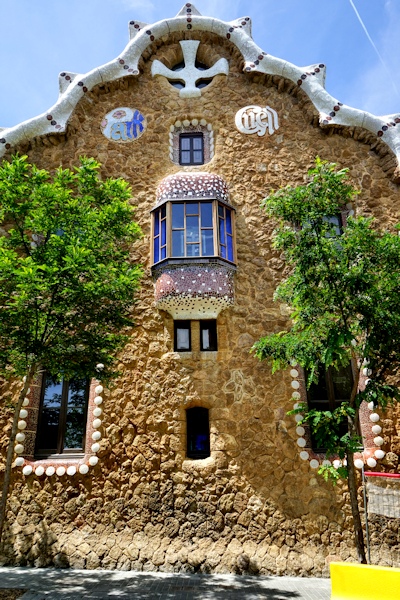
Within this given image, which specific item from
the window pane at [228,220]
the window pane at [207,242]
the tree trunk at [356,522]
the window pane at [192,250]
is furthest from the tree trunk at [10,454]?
the window pane at [228,220]

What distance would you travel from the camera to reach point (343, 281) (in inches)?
213

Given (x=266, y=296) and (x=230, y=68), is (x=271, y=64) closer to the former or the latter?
(x=230, y=68)

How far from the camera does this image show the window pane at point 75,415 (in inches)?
307

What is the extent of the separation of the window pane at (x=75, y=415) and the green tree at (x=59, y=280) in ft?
6.27

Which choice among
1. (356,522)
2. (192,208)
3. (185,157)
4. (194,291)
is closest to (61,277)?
(194,291)

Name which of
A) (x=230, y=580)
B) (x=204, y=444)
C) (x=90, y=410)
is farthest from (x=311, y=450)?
(x=90, y=410)

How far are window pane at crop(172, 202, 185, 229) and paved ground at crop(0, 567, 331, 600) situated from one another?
5920 millimetres

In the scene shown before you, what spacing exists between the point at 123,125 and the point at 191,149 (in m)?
1.61

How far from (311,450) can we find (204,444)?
1.84 m

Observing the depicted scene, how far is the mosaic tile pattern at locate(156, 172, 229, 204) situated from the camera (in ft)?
28.1

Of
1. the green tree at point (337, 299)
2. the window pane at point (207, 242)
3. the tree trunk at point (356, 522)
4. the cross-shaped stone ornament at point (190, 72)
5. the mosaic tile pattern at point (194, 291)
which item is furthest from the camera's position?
the cross-shaped stone ornament at point (190, 72)

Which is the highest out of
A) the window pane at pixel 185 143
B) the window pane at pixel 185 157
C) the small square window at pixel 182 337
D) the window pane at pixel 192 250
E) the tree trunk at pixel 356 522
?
the window pane at pixel 185 143

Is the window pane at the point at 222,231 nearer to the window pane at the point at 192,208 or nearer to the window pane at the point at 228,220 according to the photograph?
the window pane at the point at 228,220

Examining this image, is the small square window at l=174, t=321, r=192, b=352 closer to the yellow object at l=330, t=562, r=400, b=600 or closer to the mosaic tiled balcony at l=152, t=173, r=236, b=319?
the mosaic tiled balcony at l=152, t=173, r=236, b=319
